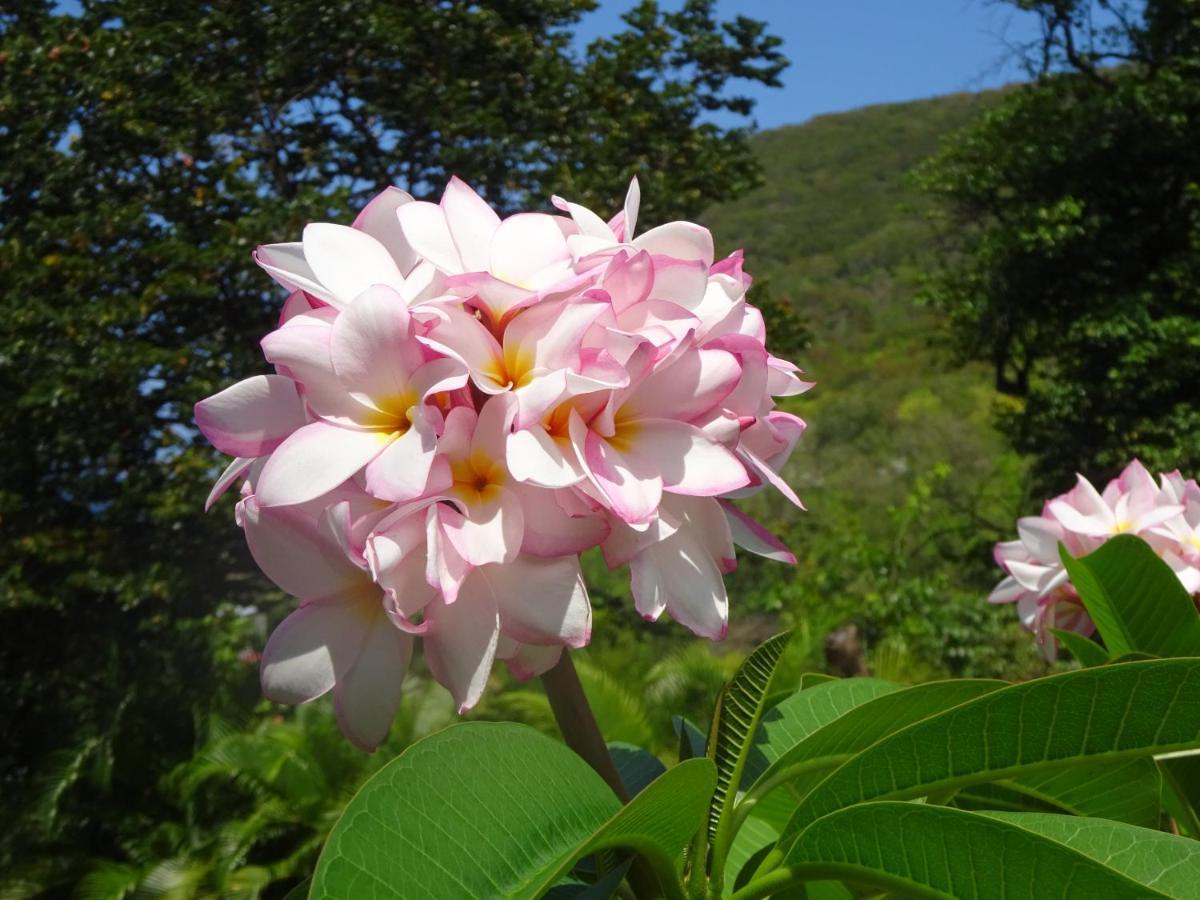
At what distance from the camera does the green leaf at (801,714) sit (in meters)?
0.73

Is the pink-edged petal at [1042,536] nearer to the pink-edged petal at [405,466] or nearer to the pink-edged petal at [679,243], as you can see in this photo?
the pink-edged petal at [679,243]

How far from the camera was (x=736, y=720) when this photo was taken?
666 millimetres

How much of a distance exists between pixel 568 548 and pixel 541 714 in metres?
6.13

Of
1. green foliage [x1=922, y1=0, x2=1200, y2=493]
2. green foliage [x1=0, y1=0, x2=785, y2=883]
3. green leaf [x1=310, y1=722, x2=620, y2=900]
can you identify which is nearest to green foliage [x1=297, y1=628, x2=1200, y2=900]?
green leaf [x1=310, y1=722, x2=620, y2=900]

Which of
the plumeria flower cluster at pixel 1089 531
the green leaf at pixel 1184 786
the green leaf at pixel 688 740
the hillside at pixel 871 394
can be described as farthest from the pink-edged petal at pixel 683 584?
the hillside at pixel 871 394

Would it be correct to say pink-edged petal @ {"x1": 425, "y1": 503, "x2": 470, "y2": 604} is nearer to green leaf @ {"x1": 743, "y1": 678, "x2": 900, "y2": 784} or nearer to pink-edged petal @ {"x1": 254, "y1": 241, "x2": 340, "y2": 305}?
pink-edged petal @ {"x1": 254, "y1": 241, "x2": 340, "y2": 305}

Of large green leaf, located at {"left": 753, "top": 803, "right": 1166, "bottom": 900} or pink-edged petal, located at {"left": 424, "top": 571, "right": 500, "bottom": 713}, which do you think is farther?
pink-edged petal, located at {"left": 424, "top": 571, "right": 500, "bottom": 713}

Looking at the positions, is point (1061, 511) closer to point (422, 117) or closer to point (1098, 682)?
point (1098, 682)

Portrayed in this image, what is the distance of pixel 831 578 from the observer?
9.12 meters

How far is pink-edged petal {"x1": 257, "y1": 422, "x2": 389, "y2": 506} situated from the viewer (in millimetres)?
556

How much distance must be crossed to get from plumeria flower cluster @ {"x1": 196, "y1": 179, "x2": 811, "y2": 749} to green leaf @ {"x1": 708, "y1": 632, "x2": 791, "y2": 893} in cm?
8

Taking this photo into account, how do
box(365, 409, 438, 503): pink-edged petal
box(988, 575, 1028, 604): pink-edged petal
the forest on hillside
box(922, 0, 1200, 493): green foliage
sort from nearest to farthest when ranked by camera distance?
box(365, 409, 438, 503): pink-edged petal, box(988, 575, 1028, 604): pink-edged petal, the forest on hillside, box(922, 0, 1200, 493): green foliage

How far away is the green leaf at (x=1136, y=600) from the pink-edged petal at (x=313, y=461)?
710mm

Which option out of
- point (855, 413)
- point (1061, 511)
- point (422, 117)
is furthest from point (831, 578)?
point (855, 413)
